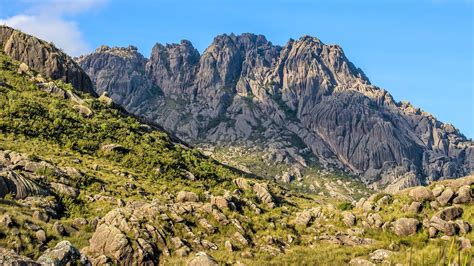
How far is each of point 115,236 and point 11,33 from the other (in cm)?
9450

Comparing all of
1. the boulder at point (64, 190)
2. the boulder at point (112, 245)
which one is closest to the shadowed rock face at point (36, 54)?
the boulder at point (64, 190)

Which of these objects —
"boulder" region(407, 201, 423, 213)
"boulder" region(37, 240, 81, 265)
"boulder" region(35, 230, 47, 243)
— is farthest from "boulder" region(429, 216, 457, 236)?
"boulder" region(35, 230, 47, 243)

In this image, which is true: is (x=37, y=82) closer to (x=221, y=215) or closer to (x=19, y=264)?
(x=221, y=215)

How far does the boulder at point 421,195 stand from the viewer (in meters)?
32.3

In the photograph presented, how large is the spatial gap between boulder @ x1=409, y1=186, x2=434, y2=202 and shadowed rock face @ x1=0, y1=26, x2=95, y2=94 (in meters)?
85.6

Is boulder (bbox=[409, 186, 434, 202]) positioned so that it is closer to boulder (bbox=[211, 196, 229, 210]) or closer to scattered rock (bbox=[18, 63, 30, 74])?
boulder (bbox=[211, 196, 229, 210])

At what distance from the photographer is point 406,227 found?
28.6m

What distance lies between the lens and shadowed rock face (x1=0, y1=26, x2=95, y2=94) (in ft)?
304

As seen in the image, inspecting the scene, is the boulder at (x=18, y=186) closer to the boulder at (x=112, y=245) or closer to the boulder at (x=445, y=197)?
the boulder at (x=112, y=245)

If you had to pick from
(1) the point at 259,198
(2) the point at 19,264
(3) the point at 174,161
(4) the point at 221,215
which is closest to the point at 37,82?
(3) the point at 174,161

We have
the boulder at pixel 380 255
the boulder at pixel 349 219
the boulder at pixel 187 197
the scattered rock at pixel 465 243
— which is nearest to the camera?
the scattered rock at pixel 465 243

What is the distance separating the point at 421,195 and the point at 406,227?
16.8 feet

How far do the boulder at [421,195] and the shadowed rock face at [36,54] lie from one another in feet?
281

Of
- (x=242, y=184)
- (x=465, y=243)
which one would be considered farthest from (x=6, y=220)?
(x=242, y=184)
